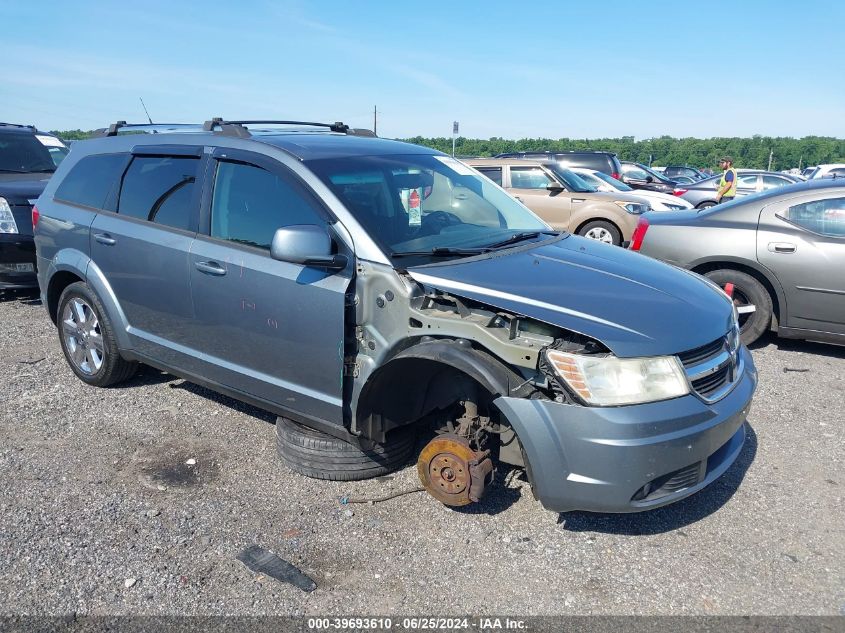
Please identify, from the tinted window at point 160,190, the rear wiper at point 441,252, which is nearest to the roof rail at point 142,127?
the tinted window at point 160,190

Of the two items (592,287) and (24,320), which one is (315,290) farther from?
(24,320)

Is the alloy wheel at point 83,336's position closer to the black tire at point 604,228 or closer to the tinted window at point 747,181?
the black tire at point 604,228

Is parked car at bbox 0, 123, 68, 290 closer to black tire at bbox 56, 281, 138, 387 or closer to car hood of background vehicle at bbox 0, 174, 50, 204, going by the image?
car hood of background vehicle at bbox 0, 174, 50, 204

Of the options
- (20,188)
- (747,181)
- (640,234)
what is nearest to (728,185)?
(747,181)

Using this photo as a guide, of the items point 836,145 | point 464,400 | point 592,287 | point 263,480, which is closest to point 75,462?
point 263,480

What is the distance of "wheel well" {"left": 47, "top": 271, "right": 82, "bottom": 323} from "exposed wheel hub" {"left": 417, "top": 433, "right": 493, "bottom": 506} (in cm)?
320

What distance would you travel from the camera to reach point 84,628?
8.70 feet

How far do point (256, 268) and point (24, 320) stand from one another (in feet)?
15.6

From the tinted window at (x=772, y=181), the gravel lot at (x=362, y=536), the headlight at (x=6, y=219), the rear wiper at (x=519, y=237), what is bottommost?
the gravel lot at (x=362, y=536)

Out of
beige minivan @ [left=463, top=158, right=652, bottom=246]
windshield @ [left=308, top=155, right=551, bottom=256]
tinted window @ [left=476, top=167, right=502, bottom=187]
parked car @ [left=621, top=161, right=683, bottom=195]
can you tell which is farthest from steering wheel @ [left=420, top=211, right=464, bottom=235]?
parked car @ [left=621, top=161, right=683, bottom=195]

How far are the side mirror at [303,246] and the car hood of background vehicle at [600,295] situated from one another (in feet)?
1.43

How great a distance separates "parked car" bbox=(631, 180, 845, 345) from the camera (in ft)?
18.6

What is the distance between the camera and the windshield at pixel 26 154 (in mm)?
8836

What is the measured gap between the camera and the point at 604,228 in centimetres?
1143
